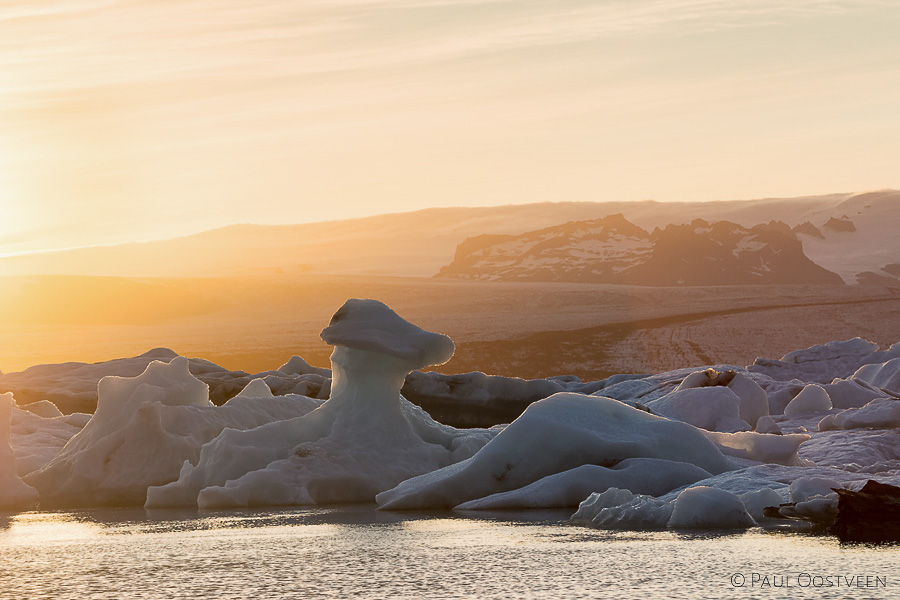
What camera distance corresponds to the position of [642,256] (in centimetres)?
17475

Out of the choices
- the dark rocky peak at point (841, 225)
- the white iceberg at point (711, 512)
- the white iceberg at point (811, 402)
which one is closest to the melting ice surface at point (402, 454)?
the white iceberg at point (711, 512)

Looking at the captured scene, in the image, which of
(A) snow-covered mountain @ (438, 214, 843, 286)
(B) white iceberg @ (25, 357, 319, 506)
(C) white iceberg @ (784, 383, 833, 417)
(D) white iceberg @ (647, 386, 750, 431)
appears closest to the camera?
(B) white iceberg @ (25, 357, 319, 506)

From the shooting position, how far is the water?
456 inches

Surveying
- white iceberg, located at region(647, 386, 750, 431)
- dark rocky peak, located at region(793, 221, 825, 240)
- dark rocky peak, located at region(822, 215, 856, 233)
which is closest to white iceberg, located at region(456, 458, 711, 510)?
white iceberg, located at region(647, 386, 750, 431)

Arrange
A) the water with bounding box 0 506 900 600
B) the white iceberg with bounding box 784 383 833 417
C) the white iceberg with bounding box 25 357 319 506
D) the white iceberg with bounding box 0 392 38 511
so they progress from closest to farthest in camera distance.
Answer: the water with bounding box 0 506 900 600, the white iceberg with bounding box 0 392 38 511, the white iceberg with bounding box 25 357 319 506, the white iceberg with bounding box 784 383 833 417

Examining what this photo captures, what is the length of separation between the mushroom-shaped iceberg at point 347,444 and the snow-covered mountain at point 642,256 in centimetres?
12969

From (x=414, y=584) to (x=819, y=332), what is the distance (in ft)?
216

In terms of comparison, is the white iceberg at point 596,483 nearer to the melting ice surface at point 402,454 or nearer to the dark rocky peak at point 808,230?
the melting ice surface at point 402,454

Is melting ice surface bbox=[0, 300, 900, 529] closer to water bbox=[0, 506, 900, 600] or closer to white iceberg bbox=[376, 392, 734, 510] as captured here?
white iceberg bbox=[376, 392, 734, 510]

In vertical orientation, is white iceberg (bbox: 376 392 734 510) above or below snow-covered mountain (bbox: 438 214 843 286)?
below

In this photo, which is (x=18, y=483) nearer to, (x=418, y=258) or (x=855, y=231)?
(x=418, y=258)

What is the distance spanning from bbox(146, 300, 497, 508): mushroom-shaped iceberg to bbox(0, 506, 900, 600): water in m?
2.74

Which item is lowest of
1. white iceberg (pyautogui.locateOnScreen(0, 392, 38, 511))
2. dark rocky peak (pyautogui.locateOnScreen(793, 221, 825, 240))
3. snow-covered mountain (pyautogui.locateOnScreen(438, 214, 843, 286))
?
white iceberg (pyautogui.locateOnScreen(0, 392, 38, 511))

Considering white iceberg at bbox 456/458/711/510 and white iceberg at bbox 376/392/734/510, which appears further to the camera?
white iceberg at bbox 376/392/734/510
